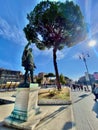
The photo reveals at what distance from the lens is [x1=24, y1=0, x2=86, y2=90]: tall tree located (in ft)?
61.5

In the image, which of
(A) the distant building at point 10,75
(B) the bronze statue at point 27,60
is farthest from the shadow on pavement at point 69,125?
(A) the distant building at point 10,75

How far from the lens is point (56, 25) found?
19547 mm

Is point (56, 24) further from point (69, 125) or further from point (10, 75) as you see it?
point (10, 75)

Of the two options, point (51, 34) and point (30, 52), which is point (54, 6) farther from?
point (30, 52)

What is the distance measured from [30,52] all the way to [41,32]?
42.6 ft

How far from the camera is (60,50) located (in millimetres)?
23250

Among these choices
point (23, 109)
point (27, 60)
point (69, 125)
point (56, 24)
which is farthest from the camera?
point (56, 24)

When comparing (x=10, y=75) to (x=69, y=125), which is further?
(x=10, y=75)

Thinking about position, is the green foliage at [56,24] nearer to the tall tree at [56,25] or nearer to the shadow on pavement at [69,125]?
the tall tree at [56,25]

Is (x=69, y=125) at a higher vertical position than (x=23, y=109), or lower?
lower

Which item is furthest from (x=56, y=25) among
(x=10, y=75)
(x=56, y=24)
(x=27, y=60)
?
(x=10, y=75)

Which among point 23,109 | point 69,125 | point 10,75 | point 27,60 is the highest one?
point 10,75

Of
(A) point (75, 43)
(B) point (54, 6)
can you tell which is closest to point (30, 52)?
(B) point (54, 6)

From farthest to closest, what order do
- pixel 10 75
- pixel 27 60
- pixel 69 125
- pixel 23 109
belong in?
pixel 10 75 < pixel 27 60 < pixel 23 109 < pixel 69 125
